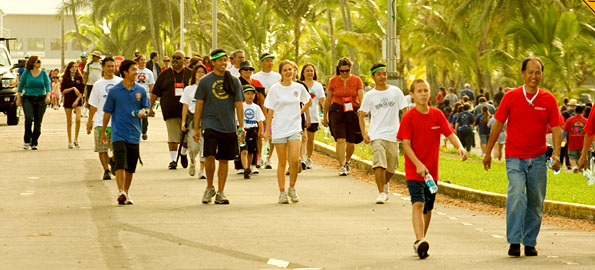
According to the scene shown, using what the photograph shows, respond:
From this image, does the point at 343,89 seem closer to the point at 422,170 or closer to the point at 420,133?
the point at 420,133

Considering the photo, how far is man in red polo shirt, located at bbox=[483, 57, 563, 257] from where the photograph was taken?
913 cm

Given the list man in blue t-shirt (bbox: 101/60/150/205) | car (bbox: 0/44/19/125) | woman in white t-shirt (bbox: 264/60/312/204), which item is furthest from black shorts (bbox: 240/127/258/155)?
car (bbox: 0/44/19/125)

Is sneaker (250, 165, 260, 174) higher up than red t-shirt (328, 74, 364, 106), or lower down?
lower down

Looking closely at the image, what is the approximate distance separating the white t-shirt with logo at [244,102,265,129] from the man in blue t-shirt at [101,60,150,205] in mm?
3378

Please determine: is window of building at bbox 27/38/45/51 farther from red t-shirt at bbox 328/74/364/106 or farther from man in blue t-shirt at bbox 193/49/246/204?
man in blue t-shirt at bbox 193/49/246/204

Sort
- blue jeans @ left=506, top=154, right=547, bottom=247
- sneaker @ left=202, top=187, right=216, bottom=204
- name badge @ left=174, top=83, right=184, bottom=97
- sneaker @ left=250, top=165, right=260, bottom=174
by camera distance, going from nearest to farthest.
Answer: blue jeans @ left=506, top=154, right=547, bottom=247 < sneaker @ left=202, top=187, right=216, bottom=204 < sneaker @ left=250, top=165, right=260, bottom=174 < name badge @ left=174, top=83, right=184, bottom=97

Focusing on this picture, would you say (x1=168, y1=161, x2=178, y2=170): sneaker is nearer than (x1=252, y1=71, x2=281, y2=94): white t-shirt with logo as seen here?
No

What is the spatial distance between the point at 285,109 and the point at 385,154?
4.37 ft

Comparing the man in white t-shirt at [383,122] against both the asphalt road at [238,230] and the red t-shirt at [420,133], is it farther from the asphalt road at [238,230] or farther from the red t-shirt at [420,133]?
the red t-shirt at [420,133]

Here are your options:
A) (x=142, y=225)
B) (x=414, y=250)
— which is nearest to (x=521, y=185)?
(x=414, y=250)

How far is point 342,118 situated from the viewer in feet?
52.9

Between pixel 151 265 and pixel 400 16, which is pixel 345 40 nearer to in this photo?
pixel 400 16

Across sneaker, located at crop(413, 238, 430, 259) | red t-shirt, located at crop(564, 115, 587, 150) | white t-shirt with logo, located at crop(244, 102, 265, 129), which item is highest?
white t-shirt with logo, located at crop(244, 102, 265, 129)

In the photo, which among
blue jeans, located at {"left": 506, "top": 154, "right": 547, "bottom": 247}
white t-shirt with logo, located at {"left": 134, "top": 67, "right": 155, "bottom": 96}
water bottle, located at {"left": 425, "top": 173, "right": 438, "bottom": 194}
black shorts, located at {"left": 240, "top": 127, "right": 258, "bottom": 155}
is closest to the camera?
water bottle, located at {"left": 425, "top": 173, "right": 438, "bottom": 194}
